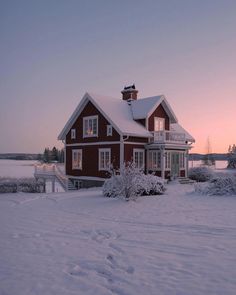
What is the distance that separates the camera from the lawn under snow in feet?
16.6

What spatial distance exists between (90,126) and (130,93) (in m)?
6.82

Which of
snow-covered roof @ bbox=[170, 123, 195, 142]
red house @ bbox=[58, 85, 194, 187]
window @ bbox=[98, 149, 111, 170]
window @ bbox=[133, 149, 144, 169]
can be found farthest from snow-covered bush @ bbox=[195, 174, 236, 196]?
snow-covered roof @ bbox=[170, 123, 195, 142]

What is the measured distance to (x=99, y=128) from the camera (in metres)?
27.5

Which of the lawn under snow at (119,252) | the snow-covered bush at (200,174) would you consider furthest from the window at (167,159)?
the lawn under snow at (119,252)

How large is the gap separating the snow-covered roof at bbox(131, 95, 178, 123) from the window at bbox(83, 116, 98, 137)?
11.9 ft

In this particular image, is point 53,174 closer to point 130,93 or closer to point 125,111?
point 125,111

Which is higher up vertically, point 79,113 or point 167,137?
point 79,113

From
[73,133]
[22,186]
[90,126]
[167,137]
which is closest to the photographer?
[22,186]

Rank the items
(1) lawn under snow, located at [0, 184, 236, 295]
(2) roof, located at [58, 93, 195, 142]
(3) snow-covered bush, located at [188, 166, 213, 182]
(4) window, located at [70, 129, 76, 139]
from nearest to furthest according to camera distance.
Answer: (1) lawn under snow, located at [0, 184, 236, 295] < (2) roof, located at [58, 93, 195, 142] < (4) window, located at [70, 129, 76, 139] < (3) snow-covered bush, located at [188, 166, 213, 182]

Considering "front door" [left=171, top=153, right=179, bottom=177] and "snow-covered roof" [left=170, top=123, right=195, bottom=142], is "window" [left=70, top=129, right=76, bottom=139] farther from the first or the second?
"snow-covered roof" [left=170, top=123, right=195, bottom=142]

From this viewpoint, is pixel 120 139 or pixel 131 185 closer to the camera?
pixel 131 185

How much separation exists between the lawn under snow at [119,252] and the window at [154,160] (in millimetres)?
14919

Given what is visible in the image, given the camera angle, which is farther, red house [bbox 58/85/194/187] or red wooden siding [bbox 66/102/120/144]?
red wooden siding [bbox 66/102/120/144]

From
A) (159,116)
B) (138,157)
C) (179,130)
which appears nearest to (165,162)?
(138,157)
